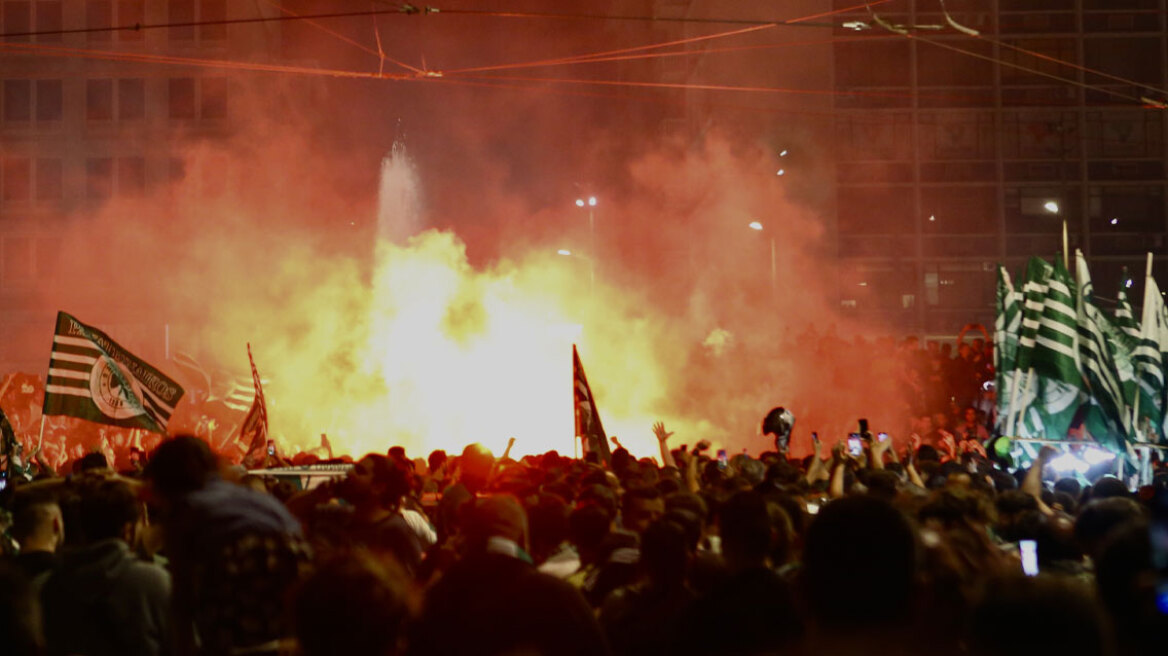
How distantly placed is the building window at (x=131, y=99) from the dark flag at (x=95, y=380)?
137 feet

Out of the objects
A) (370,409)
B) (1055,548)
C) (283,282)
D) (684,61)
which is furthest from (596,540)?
(684,61)

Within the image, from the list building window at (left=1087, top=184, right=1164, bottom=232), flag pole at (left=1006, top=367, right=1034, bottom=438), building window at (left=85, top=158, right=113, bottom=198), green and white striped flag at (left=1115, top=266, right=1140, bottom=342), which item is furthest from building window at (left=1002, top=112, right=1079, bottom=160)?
building window at (left=85, top=158, right=113, bottom=198)

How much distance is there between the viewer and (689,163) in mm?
42625

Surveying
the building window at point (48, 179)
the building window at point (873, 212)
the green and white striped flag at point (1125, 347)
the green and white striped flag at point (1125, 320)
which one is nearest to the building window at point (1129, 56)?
the building window at point (873, 212)

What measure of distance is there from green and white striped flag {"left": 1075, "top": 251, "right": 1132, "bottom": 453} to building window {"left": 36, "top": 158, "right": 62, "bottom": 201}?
149ft

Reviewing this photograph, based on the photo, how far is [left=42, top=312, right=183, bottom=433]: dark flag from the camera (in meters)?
13.1

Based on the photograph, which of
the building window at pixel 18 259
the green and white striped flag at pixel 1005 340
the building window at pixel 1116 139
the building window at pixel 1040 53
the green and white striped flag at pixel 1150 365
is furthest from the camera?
the building window at pixel 18 259

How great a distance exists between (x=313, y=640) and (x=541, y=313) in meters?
29.2

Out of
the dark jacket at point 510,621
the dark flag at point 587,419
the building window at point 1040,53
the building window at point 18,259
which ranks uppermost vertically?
the building window at point 1040,53

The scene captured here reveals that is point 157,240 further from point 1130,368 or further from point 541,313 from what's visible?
point 1130,368

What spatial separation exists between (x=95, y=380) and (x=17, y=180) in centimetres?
4196

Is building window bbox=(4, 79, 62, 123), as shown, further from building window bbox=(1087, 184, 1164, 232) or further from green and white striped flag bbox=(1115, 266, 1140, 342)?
green and white striped flag bbox=(1115, 266, 1140, 342)

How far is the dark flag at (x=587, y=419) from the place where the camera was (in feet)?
43.6

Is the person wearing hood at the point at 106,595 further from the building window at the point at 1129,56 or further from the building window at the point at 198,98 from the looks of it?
the building window at the point at 198,98
